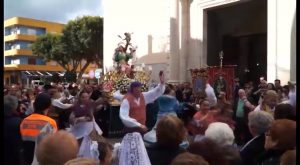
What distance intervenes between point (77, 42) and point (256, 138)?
124 ft

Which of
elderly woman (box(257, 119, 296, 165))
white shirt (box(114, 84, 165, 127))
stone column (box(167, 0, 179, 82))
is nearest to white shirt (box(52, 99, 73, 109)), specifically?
white shirt (box(114, 84, 165, 127))

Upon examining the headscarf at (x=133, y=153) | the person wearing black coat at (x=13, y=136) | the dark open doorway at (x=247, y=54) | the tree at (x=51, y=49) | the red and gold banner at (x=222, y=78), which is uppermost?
the tree at (x=51, y=49)

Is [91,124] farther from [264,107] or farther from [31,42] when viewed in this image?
[31,42]

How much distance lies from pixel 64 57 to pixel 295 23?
41123 mm

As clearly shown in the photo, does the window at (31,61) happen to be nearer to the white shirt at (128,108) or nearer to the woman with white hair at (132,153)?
the white shirt at (128,108)

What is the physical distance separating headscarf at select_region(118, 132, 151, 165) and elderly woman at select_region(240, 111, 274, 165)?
113 centimetres

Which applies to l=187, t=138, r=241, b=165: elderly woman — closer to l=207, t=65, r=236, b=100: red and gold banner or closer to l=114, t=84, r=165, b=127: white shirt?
l=114, t=84, r=165, b=127: white shirt

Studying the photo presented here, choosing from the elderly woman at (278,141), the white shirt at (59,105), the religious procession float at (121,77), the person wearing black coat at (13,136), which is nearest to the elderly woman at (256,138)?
the elderly woman at (278,141)

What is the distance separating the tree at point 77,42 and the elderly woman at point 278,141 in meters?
36.3

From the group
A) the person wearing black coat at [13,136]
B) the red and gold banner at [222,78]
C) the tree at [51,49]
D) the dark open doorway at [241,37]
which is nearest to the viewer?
the person wearing black coat at [13,136]

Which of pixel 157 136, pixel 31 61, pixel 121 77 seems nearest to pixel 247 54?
pixel 121 77

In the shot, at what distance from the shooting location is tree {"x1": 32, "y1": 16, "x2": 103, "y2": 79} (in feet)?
130

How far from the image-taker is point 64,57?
137 ft

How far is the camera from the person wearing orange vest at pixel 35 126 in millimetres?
4242
